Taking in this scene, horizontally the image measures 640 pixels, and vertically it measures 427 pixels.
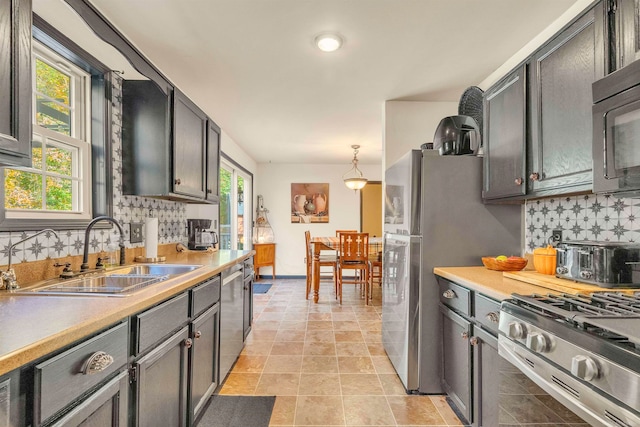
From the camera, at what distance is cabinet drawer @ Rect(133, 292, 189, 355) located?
46.3 inches

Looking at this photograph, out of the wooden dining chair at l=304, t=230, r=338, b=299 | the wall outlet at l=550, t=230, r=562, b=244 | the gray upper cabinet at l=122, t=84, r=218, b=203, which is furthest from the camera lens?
the wooden dining chair at l=304, t=230, r=338, b=299

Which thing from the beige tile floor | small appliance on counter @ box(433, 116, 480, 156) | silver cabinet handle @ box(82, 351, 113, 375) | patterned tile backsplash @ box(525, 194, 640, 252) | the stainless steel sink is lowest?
the beige tile floor

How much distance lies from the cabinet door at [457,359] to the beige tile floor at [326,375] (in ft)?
0.60

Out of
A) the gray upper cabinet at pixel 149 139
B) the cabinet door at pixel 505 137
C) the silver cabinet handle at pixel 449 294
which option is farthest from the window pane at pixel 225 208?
the cabinet door at pixel 505 137

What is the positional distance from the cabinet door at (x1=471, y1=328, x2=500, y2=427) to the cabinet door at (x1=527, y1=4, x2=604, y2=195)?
2.61ft

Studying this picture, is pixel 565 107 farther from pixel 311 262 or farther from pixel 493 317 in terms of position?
pixel 311 262

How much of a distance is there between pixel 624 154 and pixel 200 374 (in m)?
2.16

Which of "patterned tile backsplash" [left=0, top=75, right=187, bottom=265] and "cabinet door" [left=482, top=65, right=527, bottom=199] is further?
"cabinet door" [left=482, top=65, right=527, bottom=199]

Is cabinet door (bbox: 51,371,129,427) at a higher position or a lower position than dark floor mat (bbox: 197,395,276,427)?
higher

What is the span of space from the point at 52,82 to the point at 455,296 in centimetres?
253

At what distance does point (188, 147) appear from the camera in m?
2.41

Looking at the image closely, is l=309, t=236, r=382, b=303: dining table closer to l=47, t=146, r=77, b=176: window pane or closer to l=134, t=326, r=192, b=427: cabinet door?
l=134, t=326, r=192, b=427: cabinet door

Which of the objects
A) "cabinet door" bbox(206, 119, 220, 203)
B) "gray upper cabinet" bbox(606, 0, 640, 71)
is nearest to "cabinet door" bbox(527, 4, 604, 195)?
"gray upper cabinet" bbox(606, 0, 640, 71)

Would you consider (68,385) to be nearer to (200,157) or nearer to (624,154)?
(624,154)
